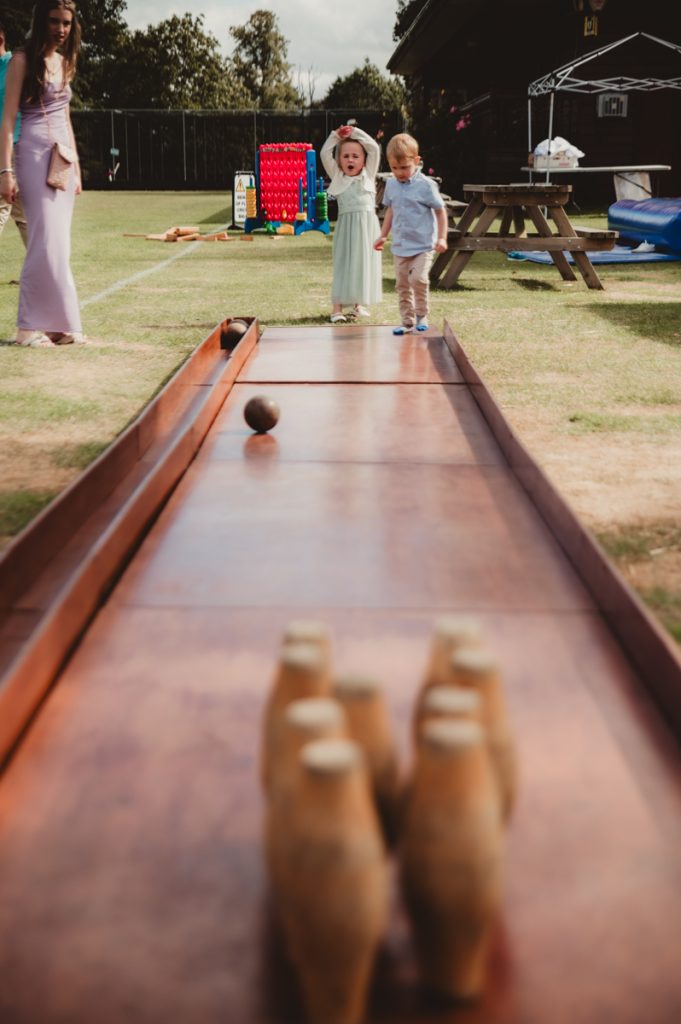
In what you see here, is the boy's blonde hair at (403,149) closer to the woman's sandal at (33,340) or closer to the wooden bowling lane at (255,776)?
the woman's sandal at (33,340)

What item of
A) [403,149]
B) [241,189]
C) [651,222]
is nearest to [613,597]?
[403,149]

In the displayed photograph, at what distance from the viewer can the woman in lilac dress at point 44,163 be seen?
6723 mm

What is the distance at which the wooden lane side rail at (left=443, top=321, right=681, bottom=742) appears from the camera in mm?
2152

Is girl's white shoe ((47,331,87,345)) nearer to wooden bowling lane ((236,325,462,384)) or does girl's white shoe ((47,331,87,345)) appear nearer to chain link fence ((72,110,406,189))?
wooden bowling lane ((236,325,462,384))

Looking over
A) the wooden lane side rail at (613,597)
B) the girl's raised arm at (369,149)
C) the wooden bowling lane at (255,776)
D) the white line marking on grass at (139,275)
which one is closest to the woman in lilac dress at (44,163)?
the white line marking on grass at (139,275)

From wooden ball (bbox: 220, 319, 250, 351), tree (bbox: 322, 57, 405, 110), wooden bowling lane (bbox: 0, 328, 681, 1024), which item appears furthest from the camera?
tree (bbox: 322, 57, 405, 110)

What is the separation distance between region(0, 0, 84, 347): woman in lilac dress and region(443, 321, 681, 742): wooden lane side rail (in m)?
4.33

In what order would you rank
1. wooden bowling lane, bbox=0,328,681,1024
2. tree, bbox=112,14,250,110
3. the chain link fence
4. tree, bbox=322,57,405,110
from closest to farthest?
1. wooden bowling lane, bbox=0,328,681,1024
2. the chain link fence
3. tree, bbox=112,14,250,110
4. tree, bbox=322,57,405,110

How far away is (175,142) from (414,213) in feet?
109

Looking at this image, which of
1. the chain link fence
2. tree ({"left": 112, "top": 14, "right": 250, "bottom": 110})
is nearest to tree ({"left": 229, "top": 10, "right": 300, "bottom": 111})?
tree ({"left": 112, "top": 14, "right": 250, "bottom": 110})

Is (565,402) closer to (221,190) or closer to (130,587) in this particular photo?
(130,587)

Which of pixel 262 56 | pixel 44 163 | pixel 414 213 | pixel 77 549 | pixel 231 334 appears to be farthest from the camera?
pixel 262 56

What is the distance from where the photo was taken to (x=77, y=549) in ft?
10.9

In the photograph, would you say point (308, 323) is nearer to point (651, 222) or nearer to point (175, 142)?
point (651, 222)
